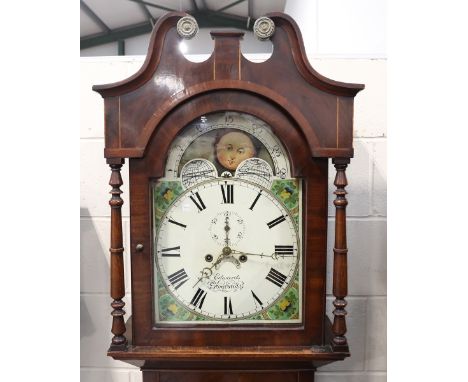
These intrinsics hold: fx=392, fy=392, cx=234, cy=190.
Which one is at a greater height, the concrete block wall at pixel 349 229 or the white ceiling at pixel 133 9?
the white ceiling at pixel 133 9

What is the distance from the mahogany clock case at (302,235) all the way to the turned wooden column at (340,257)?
23mm

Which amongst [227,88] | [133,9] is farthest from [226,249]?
[133,9]

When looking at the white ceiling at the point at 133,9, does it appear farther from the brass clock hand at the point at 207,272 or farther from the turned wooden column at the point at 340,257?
the brass clock hand at the point at 207,272

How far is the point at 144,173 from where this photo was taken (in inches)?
30.2

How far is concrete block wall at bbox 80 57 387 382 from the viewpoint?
1.04 metres

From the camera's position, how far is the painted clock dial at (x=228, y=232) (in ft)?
2.57

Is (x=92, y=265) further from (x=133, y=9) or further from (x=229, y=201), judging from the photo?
(x=133, y=9)

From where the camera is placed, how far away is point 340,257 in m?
0.77

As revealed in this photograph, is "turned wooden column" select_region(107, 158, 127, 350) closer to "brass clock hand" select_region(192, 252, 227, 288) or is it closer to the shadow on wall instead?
"brass clock hand" select_region(192, 252, 227, 288)

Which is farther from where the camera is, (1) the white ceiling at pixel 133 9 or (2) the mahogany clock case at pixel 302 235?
(1) the white ceiling at pixel 133 9

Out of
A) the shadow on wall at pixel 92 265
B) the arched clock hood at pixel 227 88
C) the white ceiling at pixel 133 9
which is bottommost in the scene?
the shadow on wall at pixel 92 265

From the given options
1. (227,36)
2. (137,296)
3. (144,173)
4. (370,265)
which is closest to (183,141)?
(144,173)

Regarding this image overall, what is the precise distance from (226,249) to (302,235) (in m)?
0.16

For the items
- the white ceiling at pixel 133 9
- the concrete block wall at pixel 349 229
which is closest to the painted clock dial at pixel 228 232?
the concrete block wall at pixel 349 229
